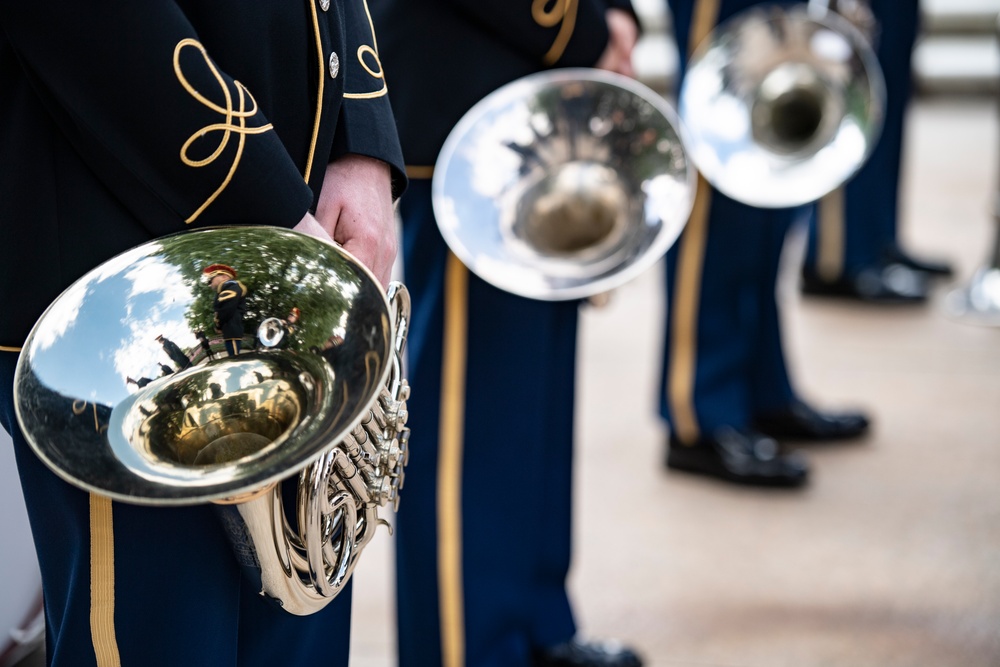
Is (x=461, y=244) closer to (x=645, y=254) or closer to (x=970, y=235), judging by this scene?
(x=645, y=254)

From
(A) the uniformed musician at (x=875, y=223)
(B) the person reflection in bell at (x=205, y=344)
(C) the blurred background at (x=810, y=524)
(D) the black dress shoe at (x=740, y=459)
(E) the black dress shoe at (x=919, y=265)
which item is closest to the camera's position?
(B) the person reflection in bell at (x=205, y=344)

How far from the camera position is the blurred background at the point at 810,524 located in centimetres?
197

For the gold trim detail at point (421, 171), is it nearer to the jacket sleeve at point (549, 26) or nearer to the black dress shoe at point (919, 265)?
the jacket sleeve at point (549, 26)

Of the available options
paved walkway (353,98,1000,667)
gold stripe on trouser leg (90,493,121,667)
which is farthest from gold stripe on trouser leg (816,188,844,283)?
gold stripe on trouser leg (90,493,121,667)

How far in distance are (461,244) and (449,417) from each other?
10.3 inches

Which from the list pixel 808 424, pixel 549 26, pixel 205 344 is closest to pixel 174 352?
pixel 205 344

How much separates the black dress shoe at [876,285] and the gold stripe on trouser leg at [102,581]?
116 inches

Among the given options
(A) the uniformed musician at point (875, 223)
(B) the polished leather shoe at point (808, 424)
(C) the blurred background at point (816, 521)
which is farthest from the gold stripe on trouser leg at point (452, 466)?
(A) the uniformed musician at point (875, 223)

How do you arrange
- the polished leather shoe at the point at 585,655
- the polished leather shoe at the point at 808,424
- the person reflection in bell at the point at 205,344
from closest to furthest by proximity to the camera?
the person reflection in bell at the point at 205,344, the polished leather shoe at the point at 585,655, the polished leather shoe at the point at 808,424

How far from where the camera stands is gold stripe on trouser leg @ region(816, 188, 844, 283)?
11.7ft

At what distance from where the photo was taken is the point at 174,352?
3.00 ft

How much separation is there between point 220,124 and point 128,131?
0.07m

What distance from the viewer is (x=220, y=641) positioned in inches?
40.0

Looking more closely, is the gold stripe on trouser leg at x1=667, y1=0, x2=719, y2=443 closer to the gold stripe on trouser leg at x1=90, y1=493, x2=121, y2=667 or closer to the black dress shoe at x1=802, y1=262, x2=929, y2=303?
the black dress shoe at x1=802, y1=262, x2=929, y2=303
